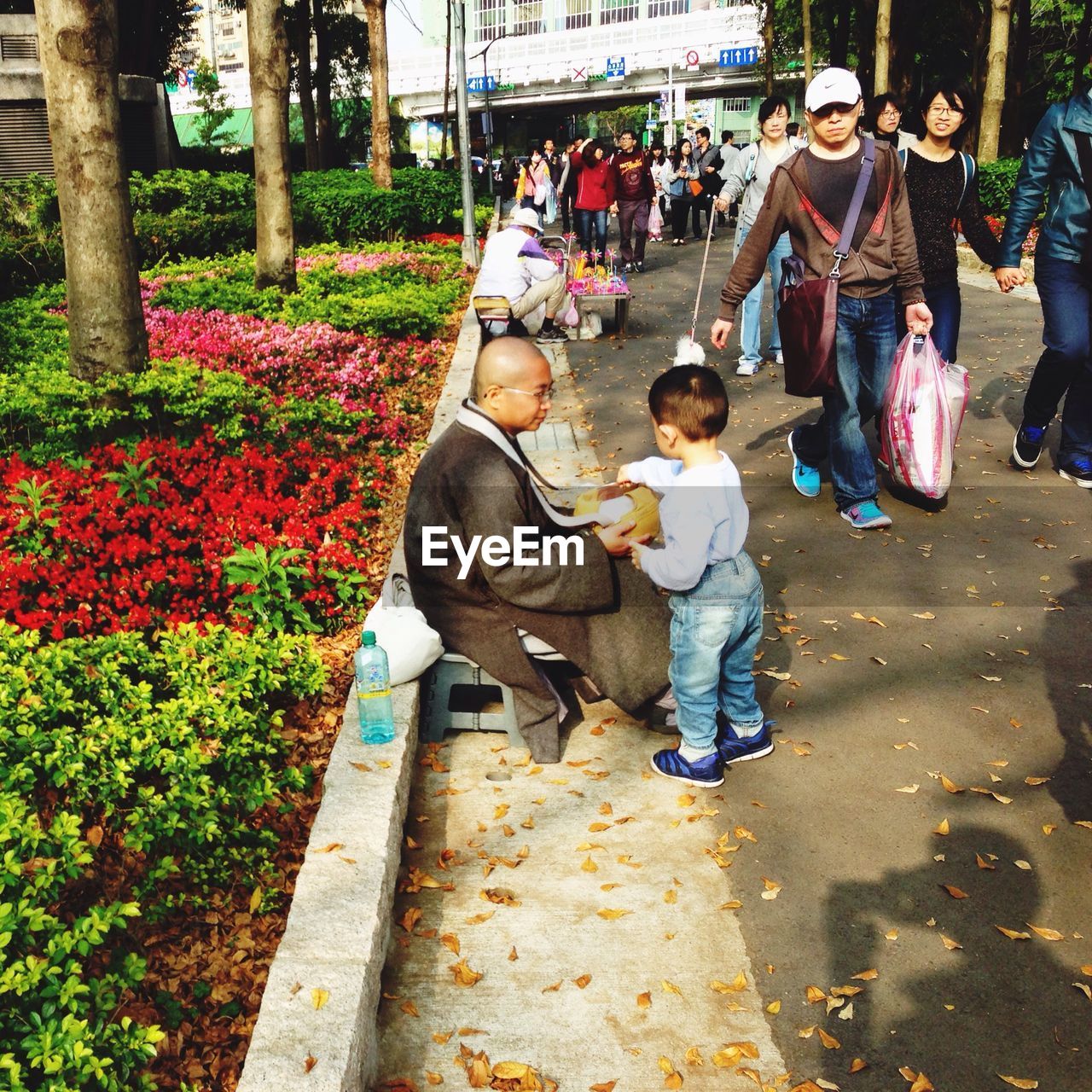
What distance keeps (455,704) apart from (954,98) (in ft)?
14.8

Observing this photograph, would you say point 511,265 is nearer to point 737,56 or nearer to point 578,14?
point 737,56

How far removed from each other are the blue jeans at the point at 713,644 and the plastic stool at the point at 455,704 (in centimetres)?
66

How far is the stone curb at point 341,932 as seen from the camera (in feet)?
8.07

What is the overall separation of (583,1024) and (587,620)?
1.59 meters

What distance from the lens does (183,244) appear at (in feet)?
59.8

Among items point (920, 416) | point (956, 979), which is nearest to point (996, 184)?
point (920, 416)

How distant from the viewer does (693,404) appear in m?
3.78

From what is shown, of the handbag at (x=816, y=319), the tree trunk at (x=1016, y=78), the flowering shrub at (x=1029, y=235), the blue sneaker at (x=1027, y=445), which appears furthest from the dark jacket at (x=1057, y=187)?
the tree trunk at (x=1016, y=78)

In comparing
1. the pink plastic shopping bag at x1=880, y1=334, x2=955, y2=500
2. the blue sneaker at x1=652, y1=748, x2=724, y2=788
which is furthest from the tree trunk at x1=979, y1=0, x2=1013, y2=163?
the blue sneaker at x1=652, y1=748, x2=724, y2=788

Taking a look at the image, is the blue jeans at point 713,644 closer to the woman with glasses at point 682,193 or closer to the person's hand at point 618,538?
the person's hand at point 618,538

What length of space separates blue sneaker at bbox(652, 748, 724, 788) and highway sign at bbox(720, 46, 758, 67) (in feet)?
230

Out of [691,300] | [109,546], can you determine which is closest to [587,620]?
[109,546]

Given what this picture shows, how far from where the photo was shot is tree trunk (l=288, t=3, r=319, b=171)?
3638cm

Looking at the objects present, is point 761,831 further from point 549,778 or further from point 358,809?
point 358,809
